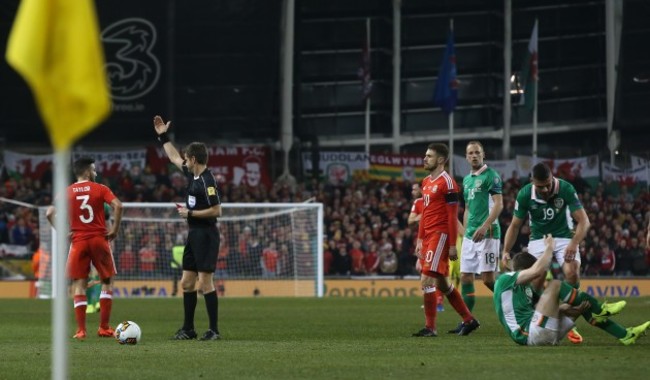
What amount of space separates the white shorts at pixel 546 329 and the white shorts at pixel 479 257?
4258 mm

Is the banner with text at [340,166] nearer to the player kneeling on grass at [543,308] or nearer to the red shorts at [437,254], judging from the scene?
the red shorts at [437,254]

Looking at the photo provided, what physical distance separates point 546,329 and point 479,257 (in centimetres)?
446

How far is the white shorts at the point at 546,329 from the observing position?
12523mm

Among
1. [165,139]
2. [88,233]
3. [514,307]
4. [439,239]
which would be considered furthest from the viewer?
[88,233]

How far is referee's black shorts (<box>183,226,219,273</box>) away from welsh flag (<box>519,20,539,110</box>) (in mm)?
30759

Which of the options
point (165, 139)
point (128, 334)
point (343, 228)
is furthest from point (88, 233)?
point (343, 228)

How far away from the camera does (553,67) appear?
50.5m

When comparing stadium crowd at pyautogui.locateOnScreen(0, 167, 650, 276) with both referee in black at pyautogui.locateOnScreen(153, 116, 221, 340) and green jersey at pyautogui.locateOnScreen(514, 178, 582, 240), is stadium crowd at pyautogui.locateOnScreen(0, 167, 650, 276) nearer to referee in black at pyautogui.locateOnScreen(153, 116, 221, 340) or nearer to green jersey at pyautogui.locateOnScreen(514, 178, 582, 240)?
referee in black at pyautogui.locateOnScreen(153, 116, 221, 340)

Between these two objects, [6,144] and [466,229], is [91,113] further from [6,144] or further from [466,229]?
[6,144]

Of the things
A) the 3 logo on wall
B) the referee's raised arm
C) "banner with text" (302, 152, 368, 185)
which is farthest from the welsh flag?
the referee's raised arm

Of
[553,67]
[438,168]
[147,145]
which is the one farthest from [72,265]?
[553,67]

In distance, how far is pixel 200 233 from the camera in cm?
1464

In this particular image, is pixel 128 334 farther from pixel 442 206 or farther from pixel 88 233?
pixel 442 206

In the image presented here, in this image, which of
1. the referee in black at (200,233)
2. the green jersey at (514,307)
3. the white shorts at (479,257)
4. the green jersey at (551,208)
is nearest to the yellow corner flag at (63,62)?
the green jersey at (514,307)
